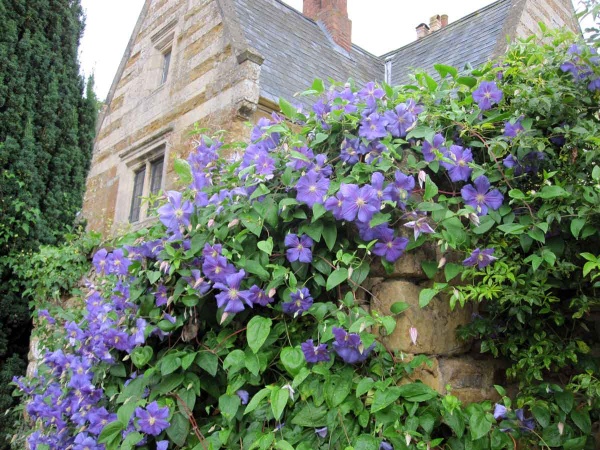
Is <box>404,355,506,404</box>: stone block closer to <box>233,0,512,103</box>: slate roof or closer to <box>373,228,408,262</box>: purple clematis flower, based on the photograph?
<box>373,228,408,262</box>: purple clematis flower

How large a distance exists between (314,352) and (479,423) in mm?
627

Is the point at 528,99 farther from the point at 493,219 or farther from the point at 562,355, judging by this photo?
the point at 562,355

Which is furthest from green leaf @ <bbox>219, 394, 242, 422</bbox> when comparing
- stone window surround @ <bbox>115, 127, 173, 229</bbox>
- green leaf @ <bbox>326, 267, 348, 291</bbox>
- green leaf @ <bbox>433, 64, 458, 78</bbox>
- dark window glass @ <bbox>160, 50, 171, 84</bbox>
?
dark window glass @ <bbox>160, 50, 171, 84</bbox>

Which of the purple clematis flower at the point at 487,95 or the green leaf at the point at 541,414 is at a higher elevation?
the purple clematis flower at the point at 487,95

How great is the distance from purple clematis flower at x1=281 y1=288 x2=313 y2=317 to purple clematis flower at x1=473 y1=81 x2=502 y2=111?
1.05m

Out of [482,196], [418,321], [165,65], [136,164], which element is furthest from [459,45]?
[418,321]

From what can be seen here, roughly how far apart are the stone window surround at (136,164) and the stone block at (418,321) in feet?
21.4

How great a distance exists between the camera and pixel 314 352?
2.01 meters

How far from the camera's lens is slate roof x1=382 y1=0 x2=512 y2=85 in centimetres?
927

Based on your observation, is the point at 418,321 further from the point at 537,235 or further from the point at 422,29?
the point at 422,29

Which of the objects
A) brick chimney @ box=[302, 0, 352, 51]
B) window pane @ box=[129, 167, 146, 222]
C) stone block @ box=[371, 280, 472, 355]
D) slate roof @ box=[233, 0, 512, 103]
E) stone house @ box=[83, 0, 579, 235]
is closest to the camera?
stone block @ box=[371, 280, 472, 355]

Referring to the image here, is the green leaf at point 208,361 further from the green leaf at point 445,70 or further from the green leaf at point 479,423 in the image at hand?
the green leaf at point 445,70

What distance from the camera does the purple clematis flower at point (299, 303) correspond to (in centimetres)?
206

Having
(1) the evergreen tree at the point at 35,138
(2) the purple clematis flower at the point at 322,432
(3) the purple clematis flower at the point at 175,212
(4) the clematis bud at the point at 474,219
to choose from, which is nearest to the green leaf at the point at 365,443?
(2) the purple clematis flower at the point at 322,432
